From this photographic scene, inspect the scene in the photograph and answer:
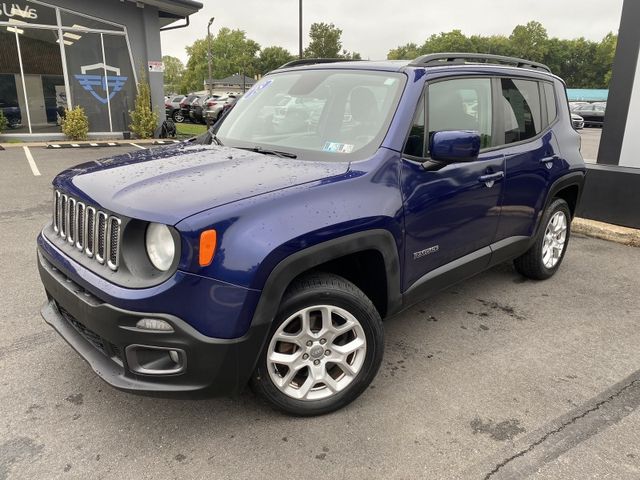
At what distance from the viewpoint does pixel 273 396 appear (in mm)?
2512

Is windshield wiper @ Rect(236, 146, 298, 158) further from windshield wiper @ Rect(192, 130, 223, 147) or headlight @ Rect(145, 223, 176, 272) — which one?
headlight @ Rect(145, 223, 176, 272)

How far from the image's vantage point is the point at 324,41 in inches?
2238

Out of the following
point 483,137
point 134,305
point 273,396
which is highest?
point 483,137

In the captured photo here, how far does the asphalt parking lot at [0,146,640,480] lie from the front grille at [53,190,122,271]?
87cm

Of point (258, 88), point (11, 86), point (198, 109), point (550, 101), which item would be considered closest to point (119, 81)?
point (11, 86)

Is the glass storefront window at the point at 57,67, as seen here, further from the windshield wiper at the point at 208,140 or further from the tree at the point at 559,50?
the tree at the point at 559,50

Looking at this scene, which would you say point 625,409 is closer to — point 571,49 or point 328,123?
point 328,123

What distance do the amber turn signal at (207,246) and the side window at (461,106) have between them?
5.25 ft

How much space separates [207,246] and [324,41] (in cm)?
5910

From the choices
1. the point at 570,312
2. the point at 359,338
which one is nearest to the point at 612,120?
the point at 570,312

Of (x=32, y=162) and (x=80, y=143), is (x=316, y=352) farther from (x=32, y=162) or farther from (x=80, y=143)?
(x=80, y=143)

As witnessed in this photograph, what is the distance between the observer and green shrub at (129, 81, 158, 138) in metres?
15.0

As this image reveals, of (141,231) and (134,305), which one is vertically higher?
(141,231)

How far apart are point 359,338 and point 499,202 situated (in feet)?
5.36
